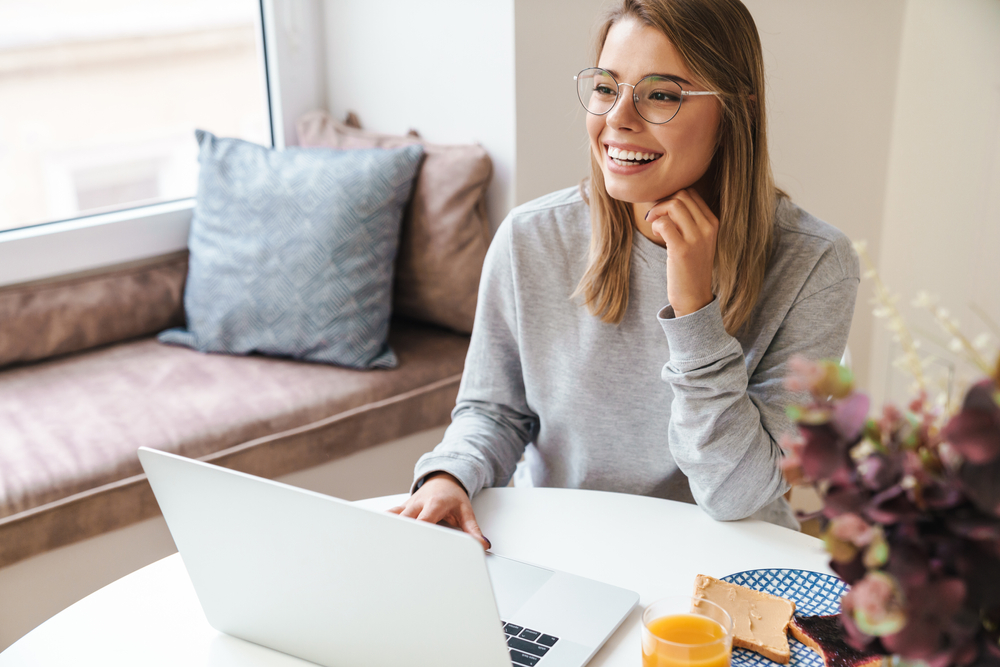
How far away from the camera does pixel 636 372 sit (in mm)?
1211

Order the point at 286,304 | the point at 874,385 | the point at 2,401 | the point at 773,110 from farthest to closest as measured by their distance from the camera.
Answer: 1. the point at 874,385
2. the point at 773,110
3. the point at 286,304
4. the point at 2,401

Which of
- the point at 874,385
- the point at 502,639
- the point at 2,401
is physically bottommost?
the point at 874,385

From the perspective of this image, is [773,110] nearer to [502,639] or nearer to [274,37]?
[274,37]

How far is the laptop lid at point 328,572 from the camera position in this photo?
2.07 ft

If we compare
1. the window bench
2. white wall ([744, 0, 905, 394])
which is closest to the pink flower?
the window bench

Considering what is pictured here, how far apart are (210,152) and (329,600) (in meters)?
1.63

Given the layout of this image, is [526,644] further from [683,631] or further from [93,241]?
[93,241]

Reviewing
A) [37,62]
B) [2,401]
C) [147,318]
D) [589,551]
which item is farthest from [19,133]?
[589,551]

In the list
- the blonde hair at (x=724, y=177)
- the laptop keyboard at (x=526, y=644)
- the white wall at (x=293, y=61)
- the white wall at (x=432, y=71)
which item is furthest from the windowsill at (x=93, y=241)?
the laptop keyboard at (x=526, y=644)

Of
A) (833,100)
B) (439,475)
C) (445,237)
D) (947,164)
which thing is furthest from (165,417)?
(947,164)

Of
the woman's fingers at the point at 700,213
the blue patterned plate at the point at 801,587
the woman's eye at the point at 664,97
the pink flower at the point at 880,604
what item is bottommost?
the blue patterned plate at the point at 801,587

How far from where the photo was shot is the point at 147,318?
2141 mm

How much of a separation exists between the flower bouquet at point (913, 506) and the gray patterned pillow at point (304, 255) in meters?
1.54

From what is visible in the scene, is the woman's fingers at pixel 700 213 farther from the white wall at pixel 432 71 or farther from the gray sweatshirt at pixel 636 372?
the white wall at pixel 432 71
